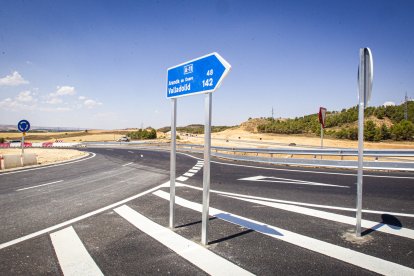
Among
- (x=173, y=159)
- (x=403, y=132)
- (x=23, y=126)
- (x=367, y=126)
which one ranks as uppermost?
(x=367, y=126)

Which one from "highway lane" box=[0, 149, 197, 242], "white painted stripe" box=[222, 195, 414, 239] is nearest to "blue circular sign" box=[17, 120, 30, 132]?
"highway lane" box=[0, 149, 197, 242]

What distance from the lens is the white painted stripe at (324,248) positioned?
3311 millimetres

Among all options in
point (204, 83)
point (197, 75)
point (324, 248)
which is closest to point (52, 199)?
point (197, 75)

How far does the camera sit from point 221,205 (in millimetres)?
6691

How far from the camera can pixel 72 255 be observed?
3.86m

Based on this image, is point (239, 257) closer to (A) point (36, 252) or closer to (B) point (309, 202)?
(A) point (36, 252)

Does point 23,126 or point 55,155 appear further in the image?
point 55,155

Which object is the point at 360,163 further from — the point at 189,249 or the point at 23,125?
the point at 23,125

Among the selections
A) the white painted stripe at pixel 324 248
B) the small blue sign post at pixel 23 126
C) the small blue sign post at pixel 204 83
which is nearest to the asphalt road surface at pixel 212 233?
the white painted stripe at pixel 324 248

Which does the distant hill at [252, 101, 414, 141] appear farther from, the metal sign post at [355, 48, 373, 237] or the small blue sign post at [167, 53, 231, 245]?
the small blue sign post at [167, 53, 231, 245]

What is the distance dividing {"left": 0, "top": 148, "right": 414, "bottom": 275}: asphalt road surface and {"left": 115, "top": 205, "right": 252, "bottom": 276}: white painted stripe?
0.05 feet

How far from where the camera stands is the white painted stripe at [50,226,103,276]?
3402 mm

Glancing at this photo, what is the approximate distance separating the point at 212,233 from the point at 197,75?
272 centimetres

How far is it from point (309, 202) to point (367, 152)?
335 inches
